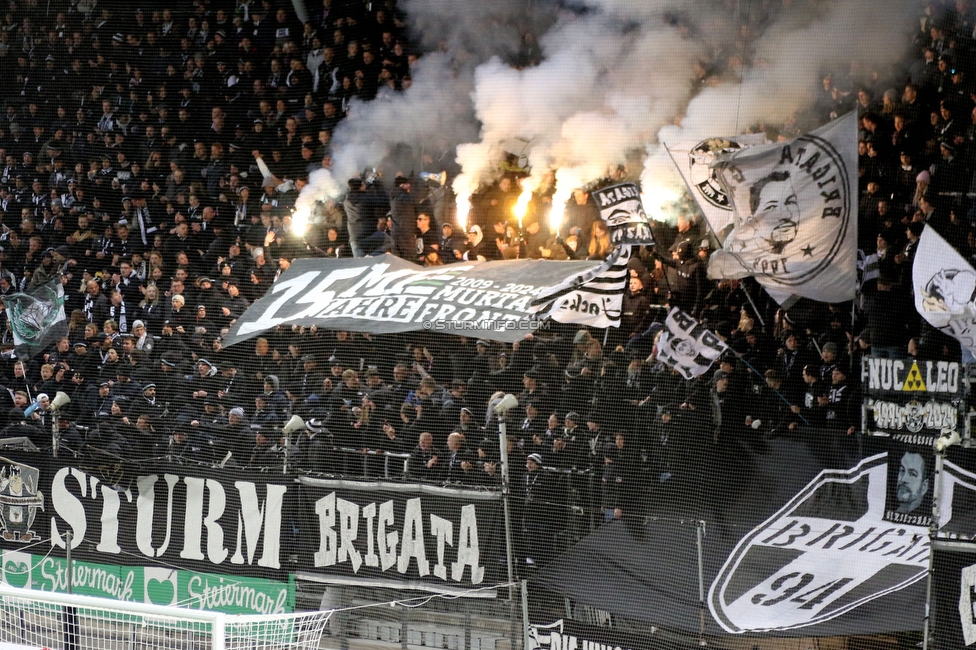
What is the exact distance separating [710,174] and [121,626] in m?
4.20

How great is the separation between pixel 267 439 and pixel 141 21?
10.6ft

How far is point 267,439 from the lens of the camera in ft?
21.5

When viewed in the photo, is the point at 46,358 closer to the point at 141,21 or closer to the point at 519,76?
the point at 141,21

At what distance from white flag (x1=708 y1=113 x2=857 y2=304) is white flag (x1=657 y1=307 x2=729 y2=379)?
1.00ft

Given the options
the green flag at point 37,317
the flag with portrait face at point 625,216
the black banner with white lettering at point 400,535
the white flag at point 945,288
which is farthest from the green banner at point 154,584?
the white flag at point 945,288

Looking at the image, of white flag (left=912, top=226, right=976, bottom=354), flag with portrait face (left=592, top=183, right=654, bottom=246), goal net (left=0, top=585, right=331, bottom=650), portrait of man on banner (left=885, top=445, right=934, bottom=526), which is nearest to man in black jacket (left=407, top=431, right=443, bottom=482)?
goal net (left=0, top=585, right=331, bottom=650)

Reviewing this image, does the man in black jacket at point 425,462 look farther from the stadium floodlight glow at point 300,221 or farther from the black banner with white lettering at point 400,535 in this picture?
the stadium floodlight glow at point 300,221

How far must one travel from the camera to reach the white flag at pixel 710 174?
5770 mm

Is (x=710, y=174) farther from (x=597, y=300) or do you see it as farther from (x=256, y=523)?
(x=256, y=523)

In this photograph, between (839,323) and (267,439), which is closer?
(839,323)

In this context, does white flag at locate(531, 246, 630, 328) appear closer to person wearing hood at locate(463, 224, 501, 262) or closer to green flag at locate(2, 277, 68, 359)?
person wearing hood at locate(463, 224, 501, 262)

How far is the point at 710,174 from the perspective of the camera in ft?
19.0

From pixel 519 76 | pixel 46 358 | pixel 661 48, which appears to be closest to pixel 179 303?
pixel 46 358

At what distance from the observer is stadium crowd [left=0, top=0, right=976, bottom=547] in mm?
5492
